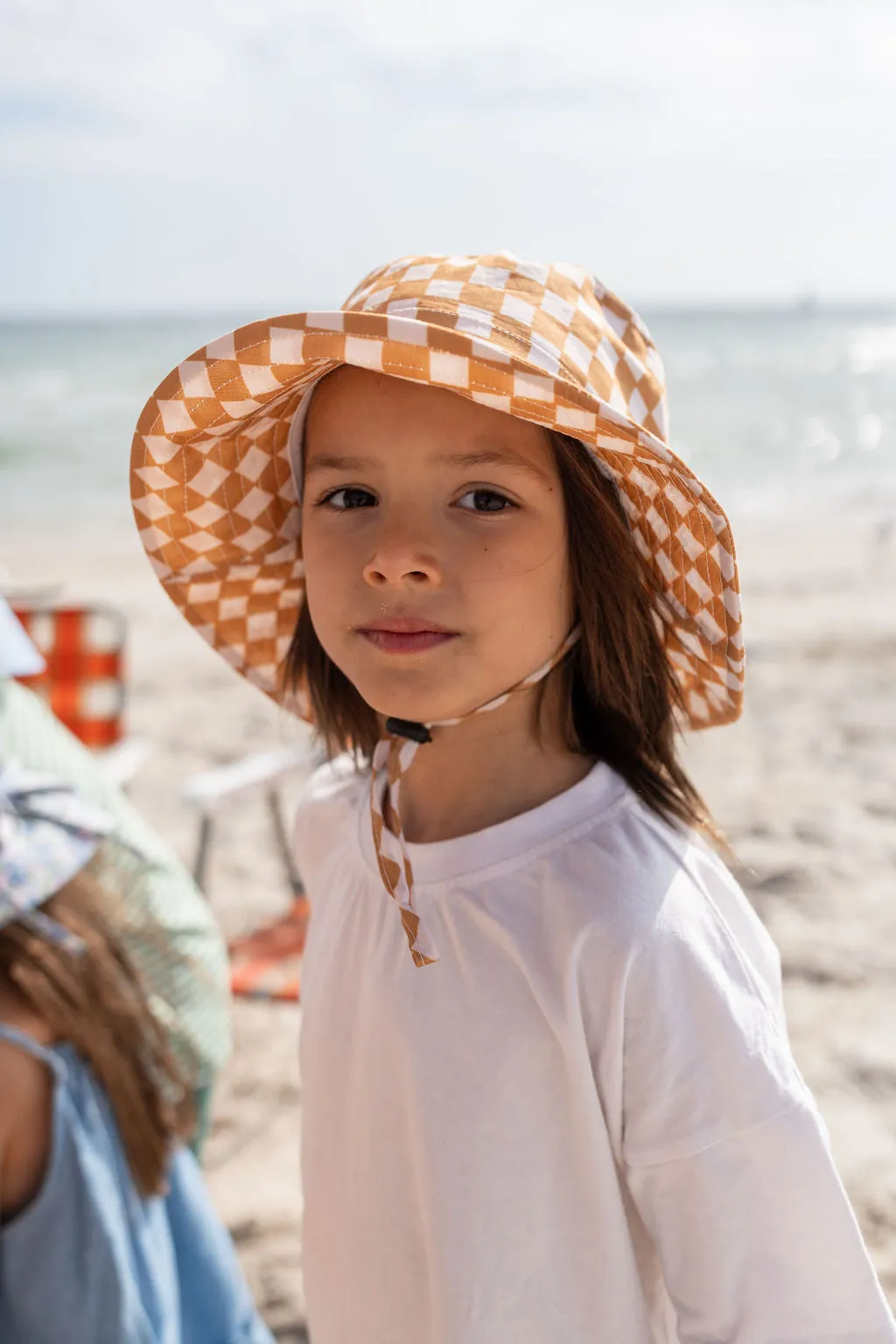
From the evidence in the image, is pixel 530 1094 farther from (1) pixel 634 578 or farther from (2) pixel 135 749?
(2) pixel 135 749

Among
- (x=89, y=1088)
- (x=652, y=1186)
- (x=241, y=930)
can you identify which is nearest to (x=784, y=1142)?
(x=652, y=1186)

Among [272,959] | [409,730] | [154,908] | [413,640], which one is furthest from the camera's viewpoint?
[272,959]

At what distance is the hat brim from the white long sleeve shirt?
0.21 metres

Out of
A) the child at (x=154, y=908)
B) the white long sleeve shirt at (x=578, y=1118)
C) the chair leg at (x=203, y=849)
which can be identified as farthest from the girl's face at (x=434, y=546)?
the chair leg at (x=203, y=849)

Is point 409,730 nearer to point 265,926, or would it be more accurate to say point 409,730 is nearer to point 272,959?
point 272,959

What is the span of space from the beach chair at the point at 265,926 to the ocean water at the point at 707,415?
7.25 meters

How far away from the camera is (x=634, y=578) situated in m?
1.26

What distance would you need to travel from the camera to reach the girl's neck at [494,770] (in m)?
1.25

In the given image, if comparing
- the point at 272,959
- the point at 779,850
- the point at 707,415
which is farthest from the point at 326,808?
the point at 707,415

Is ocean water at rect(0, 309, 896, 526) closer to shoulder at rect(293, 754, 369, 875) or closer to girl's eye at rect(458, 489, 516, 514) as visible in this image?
shoulder at rect(293, 754, 369, 875)

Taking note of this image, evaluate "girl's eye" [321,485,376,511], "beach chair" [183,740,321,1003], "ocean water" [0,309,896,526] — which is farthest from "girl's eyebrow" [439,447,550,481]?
"ocean water" [0,309,896,526]

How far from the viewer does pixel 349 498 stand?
47.6 inches

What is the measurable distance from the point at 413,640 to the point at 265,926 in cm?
263

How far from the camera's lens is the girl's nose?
3.60 ft
